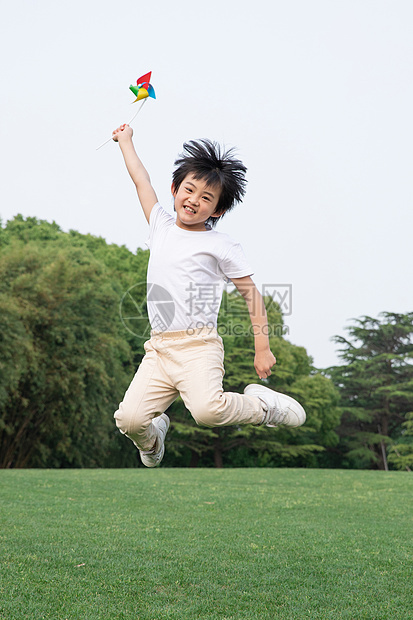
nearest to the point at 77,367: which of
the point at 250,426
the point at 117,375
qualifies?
the point at 117,375

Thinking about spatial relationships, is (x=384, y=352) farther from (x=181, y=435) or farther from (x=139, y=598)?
(x=139, y=598)

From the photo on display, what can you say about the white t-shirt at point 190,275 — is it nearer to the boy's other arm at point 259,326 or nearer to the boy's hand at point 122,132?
the boy's other arm at point 259,326

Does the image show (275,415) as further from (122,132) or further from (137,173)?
(122,132)

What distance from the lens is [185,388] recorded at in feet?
12.0

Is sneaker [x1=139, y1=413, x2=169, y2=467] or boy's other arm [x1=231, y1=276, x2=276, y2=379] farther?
sneaker [x1=139, y1=413, x2=169, y2=467]

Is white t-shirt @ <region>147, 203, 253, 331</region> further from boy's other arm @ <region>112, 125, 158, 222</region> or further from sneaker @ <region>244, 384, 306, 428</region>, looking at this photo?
sneaker @ <region>244, 384, 306, 428</region>

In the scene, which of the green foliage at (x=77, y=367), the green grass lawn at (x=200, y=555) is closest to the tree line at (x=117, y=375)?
the green foliage at (x=77, y=367)

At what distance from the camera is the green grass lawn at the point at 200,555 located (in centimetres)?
433

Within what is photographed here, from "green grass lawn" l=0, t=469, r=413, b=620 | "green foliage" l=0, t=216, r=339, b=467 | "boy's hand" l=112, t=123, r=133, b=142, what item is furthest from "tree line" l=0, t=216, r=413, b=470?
"boy's hand" l=112, t=123, r=133, b=142

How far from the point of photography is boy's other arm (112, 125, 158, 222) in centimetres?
411

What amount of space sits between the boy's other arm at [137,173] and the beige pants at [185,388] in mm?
902

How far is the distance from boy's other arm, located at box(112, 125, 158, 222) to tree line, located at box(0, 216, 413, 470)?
15.0 metres

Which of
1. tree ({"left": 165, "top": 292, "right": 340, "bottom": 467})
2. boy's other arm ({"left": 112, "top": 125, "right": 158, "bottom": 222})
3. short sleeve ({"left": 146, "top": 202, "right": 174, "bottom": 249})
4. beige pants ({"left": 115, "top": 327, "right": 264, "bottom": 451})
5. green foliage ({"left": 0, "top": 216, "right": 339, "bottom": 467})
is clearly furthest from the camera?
tree ({"left": 165, "top": 292, "right": 340, "bottom": 467})

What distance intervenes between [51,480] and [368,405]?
2351 cm
